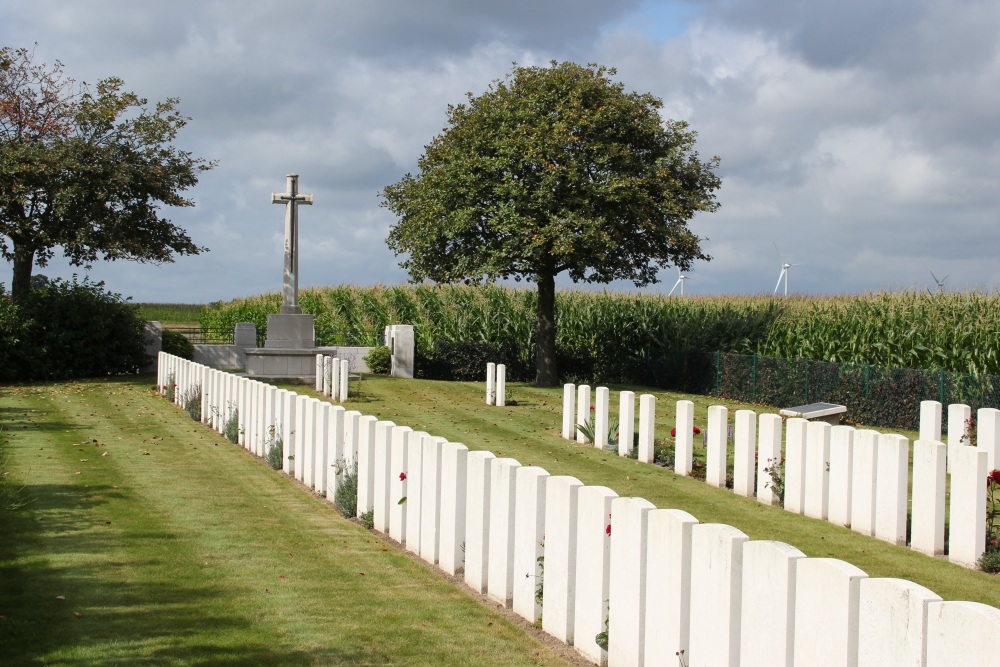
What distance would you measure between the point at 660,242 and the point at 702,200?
5.43 feet

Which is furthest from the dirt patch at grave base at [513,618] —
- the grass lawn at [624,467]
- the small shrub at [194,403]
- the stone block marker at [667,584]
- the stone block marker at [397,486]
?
the small shrub at [194,403]

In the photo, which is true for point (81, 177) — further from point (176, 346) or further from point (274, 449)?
point (274, 449)

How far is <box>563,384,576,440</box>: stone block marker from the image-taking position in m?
15.7

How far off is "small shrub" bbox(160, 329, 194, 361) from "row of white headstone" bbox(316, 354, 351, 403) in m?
9.51

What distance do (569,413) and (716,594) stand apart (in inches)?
454

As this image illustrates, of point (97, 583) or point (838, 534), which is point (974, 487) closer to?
point (838, 534)

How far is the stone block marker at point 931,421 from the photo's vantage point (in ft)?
42.2

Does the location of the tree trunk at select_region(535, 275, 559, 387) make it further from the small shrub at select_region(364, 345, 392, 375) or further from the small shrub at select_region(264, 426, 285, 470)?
the small shrub at select_region(264, 426, 285, 470)

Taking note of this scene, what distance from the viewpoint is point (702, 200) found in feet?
84.3

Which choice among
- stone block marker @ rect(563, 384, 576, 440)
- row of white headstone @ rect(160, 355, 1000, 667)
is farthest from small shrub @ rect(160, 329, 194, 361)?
row of white headstone @ rect(160, 355, 1000, 667)

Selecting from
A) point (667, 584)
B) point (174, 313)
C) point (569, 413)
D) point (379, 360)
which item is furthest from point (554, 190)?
point (174, 313)

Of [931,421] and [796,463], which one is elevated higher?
[931,421]

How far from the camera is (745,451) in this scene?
37.8 ft

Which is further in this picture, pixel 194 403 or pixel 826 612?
pixel 194 403
